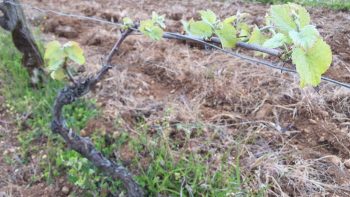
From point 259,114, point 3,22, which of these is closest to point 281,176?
point 259,114

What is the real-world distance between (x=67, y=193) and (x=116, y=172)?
0.37 m

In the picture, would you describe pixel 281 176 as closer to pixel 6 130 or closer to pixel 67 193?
pixel 67 193

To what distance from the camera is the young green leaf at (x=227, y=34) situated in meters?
1.02

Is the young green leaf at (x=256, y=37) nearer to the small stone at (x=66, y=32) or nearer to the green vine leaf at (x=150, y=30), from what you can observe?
the green vine leaf at (x=150, y=30)

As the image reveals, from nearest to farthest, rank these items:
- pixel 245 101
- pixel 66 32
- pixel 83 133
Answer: pixel 83 133 < pixel 245 101 < pixel 66 32

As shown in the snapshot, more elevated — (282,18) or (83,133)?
(282,18)

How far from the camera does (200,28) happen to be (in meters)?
1.04

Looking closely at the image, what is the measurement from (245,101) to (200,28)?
135 cm

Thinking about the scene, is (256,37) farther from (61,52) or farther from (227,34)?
(61,52)

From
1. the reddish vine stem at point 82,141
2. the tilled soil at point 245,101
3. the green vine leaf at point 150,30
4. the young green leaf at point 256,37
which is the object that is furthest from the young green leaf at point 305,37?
the tilled soil at point 245,101

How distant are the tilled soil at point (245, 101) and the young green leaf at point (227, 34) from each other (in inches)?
37.4

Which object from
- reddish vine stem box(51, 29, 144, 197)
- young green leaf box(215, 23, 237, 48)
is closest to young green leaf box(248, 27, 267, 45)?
young green leaf box(215, 23, 237, 48)

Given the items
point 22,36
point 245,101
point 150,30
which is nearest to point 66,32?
point 22,36

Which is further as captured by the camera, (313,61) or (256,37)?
(256,37)
